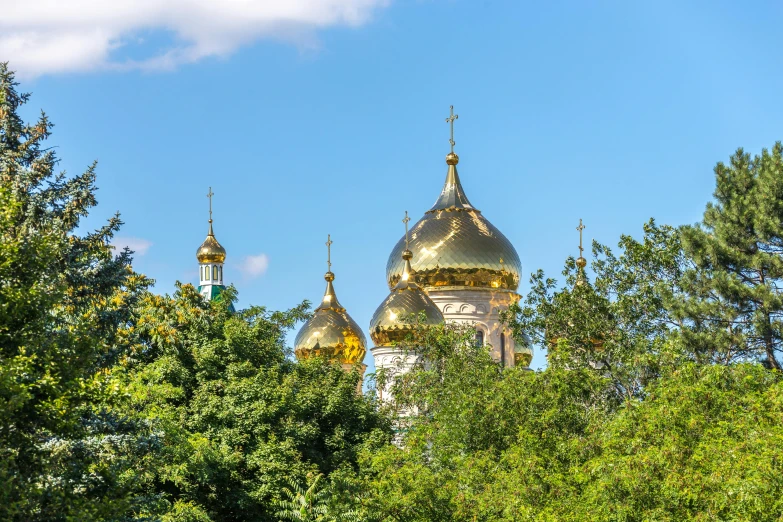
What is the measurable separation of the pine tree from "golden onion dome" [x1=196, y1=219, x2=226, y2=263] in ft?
119

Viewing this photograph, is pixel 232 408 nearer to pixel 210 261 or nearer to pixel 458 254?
pixel 458 254

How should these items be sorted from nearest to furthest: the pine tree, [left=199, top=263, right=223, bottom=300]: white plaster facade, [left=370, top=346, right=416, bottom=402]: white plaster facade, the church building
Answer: the pine tree → [left=370, top=346, right=416, bottom=402]: white plaster facade → the church building → [left=199, top=263, right=223, bottom=300]: white plaster facade

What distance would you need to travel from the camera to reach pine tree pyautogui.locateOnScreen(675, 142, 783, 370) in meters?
28.9

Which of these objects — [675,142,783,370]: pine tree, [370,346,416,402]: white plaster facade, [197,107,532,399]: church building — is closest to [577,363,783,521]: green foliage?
[675,142,783,370]: pine tree

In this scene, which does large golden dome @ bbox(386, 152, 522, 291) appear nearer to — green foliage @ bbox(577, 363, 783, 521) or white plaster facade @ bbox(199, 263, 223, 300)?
white plaster facade @ bbox(199, 263, 223, 300)

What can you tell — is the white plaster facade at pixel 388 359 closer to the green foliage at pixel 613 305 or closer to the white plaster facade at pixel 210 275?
the green foliage at pixel 613 305

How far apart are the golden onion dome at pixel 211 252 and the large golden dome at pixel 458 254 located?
1621cm

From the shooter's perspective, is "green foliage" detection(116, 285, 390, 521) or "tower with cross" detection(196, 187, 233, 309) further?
"tower with cross" detection(196, 187, 233, 309)

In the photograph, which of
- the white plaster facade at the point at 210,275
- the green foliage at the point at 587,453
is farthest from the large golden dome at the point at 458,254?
the green foliage at the point at 587,453

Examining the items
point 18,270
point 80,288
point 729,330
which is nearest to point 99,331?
point 80,288

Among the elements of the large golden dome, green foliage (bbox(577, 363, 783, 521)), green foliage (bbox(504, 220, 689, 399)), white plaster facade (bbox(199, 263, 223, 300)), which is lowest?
green foliage (bbox(577, 363, 783, 521))

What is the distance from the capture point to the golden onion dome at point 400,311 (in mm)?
44281

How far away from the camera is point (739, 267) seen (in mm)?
30016

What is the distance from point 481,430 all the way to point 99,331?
875 centimetres
